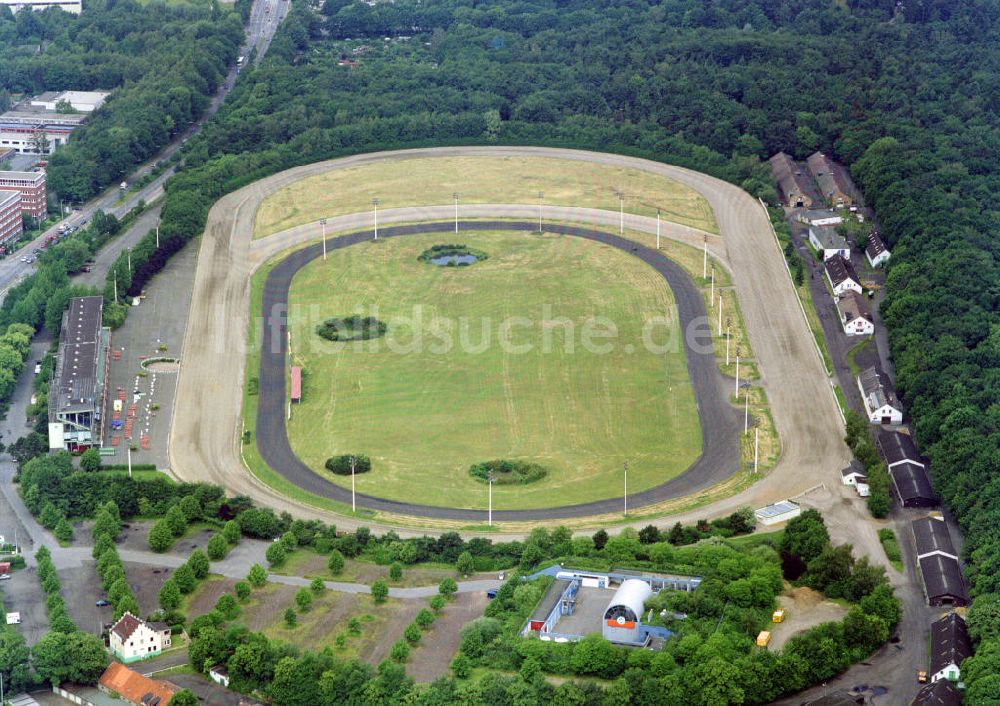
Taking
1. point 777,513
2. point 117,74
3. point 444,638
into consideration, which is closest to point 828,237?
point 777,513

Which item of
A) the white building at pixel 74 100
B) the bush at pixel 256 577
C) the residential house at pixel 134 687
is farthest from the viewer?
the white building at pixel 74 100

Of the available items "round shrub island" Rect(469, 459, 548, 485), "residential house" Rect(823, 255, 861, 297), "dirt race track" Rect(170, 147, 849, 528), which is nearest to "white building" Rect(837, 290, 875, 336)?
"residential house" Rect(823, 255, 861, 297)

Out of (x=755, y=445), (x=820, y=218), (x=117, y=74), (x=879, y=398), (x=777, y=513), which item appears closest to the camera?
(x=777, y=513)

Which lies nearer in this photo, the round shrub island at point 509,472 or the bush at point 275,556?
the bush at point 275,556

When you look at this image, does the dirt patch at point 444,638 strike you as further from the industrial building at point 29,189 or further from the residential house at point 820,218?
the industrial building at point 29,189

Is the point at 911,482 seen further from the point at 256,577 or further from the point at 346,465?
the point at 256,577

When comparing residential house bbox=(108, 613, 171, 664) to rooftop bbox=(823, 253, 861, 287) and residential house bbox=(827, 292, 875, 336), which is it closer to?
residential house bbox=(827, 292, 875, 336)

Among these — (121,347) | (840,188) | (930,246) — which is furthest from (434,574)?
(840,188)

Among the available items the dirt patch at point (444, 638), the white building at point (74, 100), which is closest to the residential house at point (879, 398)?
the dirt patch at point (444, 638)
